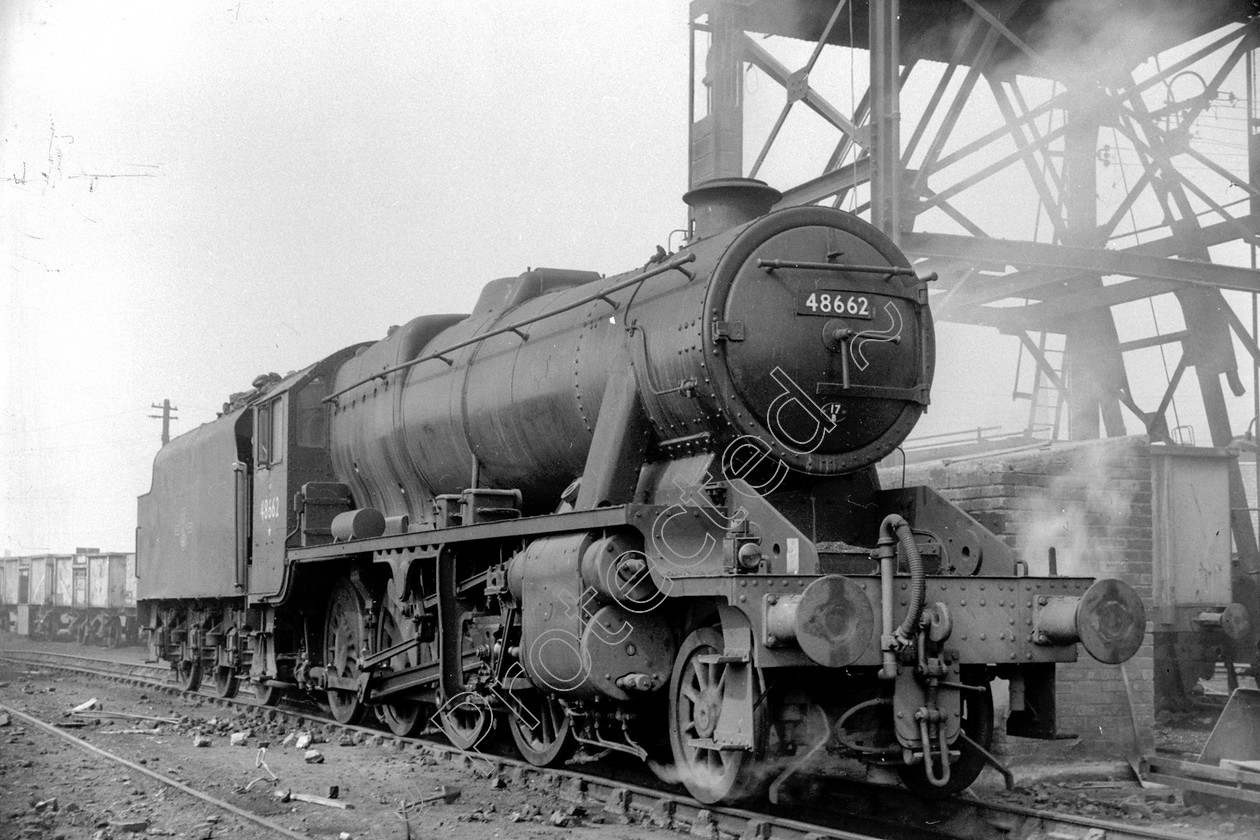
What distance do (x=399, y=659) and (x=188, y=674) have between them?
283 inches

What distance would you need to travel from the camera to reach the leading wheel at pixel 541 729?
8.18 m

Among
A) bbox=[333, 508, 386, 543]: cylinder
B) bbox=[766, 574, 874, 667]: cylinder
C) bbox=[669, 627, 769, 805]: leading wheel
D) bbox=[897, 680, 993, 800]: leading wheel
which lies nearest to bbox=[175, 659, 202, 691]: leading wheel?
bbox=[333, 508, 386, 543]: cylinder

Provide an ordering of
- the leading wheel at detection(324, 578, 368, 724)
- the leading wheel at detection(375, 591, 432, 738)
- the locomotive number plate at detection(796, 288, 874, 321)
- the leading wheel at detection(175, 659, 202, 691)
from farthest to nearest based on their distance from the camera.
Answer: the leading wheel at detection(175, 659, 202, 691) → the leading wheel at detection(324, 578, 368, 724) → the leading wheel at detection(375, 591, 432, 738) → the locomotive number plate at detection(796, 288, 874, 321)

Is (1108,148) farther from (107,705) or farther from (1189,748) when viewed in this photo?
(107,705)

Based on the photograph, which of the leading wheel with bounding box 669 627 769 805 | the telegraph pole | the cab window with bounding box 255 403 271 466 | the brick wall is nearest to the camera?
the leading wheel with bounding box 669 627 769 805

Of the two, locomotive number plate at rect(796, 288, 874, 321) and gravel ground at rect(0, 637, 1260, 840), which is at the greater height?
locomotive number plate at rect(796, 288, 874, 321)

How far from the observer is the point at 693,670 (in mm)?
6668

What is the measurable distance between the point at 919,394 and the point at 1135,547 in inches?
119

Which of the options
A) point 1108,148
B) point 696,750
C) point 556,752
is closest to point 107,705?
point 556,752

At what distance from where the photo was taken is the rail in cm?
709

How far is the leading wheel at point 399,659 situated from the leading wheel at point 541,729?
125 centimetres

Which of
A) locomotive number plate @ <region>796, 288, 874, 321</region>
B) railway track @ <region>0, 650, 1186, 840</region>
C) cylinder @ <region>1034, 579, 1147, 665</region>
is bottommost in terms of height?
railway track @ <region>0, 650, 1186, 840</region>

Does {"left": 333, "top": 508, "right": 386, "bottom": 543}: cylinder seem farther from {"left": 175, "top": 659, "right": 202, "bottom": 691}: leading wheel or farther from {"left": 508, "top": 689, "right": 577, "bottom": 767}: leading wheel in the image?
{"left": 175, "top": 659, "right": 202, "bottom": 691}: leading wheel

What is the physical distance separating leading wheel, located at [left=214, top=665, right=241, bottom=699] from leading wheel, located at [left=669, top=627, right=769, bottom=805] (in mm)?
8645
